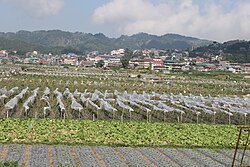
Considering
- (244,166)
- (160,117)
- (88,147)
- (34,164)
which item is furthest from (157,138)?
(160,117)

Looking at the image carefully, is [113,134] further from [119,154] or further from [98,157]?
[98,157]

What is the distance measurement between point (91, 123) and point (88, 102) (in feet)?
26.0

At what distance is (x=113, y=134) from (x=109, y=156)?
3025 mm

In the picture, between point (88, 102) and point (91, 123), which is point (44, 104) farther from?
point (91, 123)

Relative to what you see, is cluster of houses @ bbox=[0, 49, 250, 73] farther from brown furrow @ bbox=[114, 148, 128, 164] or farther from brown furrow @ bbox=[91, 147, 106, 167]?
brown furrow @ bbox=[91, 147, 106, 167]

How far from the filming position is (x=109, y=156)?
10.9m

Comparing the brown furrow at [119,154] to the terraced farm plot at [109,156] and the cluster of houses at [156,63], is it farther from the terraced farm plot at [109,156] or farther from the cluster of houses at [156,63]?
the cluster of houses at [156,63]

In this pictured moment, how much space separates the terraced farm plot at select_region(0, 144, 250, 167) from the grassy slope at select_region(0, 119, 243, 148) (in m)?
0.87

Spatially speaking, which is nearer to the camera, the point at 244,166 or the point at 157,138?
the point at 244,166

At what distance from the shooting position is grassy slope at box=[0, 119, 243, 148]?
1298cm

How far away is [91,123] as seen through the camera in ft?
53.3

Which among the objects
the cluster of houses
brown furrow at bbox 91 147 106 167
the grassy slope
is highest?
brown furrow at bbox 91 147 106 167

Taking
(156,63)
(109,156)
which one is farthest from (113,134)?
(156,63)

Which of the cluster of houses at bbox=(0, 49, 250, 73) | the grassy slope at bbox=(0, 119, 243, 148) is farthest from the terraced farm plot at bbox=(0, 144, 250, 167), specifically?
the cluster of houses at bbox=(0, 49, 250, 73)
